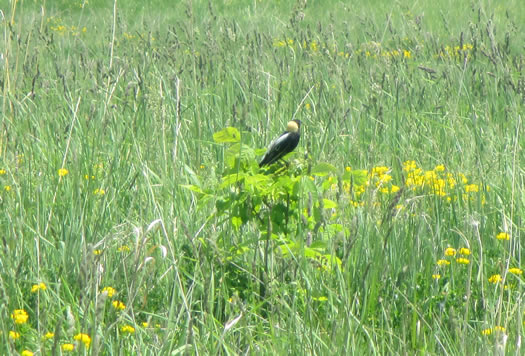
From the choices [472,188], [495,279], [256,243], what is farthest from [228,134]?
[472,188]

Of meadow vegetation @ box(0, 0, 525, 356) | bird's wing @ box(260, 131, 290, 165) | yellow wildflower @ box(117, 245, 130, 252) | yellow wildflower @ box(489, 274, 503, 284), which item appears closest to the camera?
meadow vegetation @ box(0, 0, 525, 356)

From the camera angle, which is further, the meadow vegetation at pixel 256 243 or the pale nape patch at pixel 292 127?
the pale nape patch at pixel 292 127

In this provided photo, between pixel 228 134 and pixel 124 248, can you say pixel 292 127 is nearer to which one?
pixel 228 134

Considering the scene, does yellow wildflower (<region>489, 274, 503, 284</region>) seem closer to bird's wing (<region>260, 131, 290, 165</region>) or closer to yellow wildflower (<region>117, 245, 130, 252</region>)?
bird's wing (<region>260, 131, 290, 165</region>)

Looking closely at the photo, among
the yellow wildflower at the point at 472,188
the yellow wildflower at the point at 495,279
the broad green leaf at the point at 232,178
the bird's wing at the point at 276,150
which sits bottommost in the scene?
the yellow wildflower at the point at 495,279

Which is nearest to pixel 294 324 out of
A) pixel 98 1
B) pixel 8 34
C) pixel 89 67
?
pixel 8 34

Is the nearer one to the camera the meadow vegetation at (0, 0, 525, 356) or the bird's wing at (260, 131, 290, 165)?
the meadow vegetation at (0, 0, 525, 356)

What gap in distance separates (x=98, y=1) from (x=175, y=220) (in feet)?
38.3

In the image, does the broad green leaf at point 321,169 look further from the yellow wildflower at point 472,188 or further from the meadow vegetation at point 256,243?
the yellow wildflower at point 472,188

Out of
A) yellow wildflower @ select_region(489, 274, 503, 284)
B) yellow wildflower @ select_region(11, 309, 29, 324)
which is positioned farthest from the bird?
yellow wildflower @ select_region(11, 309, 29, 324)

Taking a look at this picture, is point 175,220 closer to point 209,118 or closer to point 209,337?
point 209,337

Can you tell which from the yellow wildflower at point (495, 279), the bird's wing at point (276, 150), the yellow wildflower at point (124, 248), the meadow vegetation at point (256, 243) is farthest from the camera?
the bird's wing at point (276, 150)

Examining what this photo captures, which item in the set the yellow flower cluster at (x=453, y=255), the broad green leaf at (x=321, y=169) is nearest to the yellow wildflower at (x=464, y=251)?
the yellow flower cluster at (x=453, y=255)

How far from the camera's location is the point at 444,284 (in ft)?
7.31
